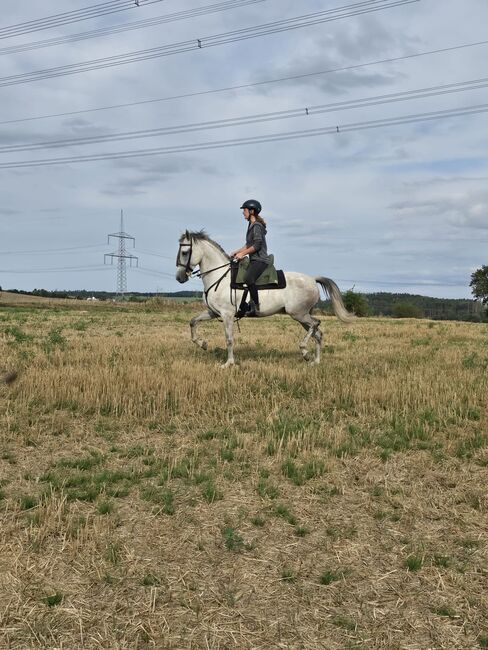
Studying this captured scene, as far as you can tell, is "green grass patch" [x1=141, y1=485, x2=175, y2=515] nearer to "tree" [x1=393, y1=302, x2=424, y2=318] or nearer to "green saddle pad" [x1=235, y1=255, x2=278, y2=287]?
"green saddle pad" [x1=235, y1=255, x2=278, y2=287]

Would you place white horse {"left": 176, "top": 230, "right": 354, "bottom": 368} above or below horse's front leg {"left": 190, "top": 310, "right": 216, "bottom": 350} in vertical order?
above

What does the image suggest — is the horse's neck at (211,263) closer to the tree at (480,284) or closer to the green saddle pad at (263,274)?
the green saddle pad at (263,274)

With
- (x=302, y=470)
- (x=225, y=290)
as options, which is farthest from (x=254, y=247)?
(x=302, y=470)

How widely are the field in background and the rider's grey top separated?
2973mm

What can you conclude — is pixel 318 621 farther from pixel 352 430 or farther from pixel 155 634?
pixel 352 430

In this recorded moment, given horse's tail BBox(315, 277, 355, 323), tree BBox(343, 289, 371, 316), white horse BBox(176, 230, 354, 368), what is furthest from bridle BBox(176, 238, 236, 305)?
tree BBox(343, 289, 371, 316)

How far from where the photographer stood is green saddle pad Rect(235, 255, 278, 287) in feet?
37.8

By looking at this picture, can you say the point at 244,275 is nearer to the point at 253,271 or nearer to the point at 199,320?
the point at 253,271

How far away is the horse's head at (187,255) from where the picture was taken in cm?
1206

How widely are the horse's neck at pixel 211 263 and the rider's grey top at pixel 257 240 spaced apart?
843 millimetres

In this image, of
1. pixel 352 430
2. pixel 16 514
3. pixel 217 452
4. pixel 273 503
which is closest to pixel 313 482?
pixel 273 503

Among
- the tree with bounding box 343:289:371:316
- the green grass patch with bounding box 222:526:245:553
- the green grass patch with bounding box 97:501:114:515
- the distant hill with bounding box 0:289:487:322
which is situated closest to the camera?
Answer: the green grass patch with bounding box 222:526:245:553

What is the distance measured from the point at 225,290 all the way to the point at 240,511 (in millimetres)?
7491

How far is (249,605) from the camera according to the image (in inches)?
132
